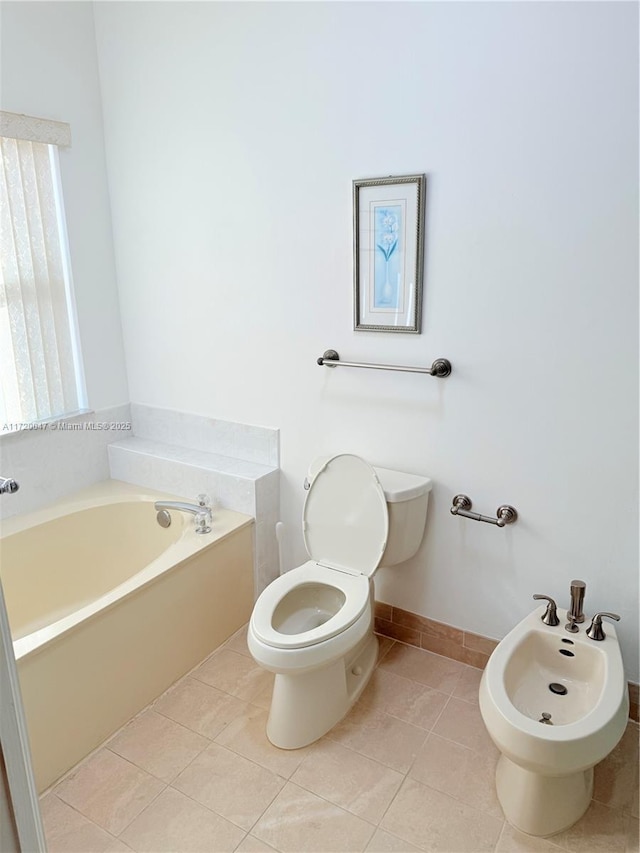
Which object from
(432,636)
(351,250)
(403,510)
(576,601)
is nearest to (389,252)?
(351,250)

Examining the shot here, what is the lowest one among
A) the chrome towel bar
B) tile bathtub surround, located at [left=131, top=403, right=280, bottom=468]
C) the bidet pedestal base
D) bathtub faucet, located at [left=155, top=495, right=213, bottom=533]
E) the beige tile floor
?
the beige tile floor

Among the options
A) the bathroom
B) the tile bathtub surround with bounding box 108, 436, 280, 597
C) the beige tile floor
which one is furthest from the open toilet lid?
the beige tile floor

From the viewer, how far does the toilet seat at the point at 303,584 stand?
184 cm

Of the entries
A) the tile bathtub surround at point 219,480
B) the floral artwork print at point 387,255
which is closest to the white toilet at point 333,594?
the tile bathtub surround at point 219,480

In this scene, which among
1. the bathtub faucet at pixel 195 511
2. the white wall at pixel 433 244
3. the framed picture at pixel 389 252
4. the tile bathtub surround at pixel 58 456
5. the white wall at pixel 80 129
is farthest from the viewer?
the tile bathtub surround at pixel 58 456

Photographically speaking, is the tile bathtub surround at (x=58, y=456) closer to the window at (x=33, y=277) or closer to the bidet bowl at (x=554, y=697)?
the window at (x=33, y=277)

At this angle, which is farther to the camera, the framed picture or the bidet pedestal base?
the framed picture

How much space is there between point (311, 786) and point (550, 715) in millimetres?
746

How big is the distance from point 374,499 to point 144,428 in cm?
140

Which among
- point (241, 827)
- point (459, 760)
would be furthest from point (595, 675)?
point (241, 827)

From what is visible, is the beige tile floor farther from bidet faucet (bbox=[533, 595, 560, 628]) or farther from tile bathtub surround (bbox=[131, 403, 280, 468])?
tile bathtub surround (bbox=[131, 403, 280, 468])

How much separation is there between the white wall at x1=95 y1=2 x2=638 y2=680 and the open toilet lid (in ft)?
0.62

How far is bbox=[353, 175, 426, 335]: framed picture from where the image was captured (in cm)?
203

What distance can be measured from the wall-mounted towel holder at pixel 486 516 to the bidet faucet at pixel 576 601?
0.29 metres
